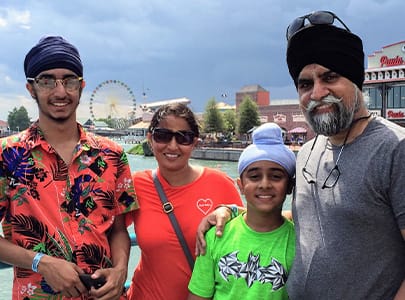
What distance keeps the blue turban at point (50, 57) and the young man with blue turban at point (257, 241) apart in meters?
1.01

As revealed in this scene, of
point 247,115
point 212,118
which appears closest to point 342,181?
point 247,115

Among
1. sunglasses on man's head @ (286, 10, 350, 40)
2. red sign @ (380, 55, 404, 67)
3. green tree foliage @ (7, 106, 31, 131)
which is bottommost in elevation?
green tree foliage @ (7, 106, 31, 131)

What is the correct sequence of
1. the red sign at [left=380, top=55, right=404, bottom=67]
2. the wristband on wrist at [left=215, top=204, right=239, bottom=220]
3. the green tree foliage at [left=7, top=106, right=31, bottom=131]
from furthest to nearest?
the green tree foliage at [left=7, top=106, right=31, bottom=131], the red sign at [left=380, top=55, right=404, bottom=67], the wristband on wrist at [left=215, top=204, right=239, bottom=220]

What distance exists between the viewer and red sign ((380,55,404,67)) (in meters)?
36.5

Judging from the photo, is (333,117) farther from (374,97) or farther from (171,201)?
(374,97)

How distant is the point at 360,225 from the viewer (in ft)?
5.39

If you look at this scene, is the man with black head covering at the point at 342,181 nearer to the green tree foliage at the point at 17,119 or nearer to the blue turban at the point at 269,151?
the blue turban at the point at 269,151

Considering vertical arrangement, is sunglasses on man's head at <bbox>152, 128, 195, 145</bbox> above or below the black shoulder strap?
above

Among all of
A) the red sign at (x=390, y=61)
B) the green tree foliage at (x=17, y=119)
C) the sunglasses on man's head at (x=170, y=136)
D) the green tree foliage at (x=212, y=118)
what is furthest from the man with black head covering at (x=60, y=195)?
the green tree foliage at (x=17, y=119)

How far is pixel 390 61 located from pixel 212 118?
22.5 meters

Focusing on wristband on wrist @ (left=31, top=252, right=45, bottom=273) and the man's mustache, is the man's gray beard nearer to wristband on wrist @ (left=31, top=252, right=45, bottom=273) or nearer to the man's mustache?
the man's mustache

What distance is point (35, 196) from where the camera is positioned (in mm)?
1969

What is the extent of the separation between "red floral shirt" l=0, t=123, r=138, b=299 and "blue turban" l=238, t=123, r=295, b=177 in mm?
723

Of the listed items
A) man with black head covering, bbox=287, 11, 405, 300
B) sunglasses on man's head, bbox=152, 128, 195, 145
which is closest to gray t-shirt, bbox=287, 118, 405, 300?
man with black head covering, bbox=287, 11, 405, 300
